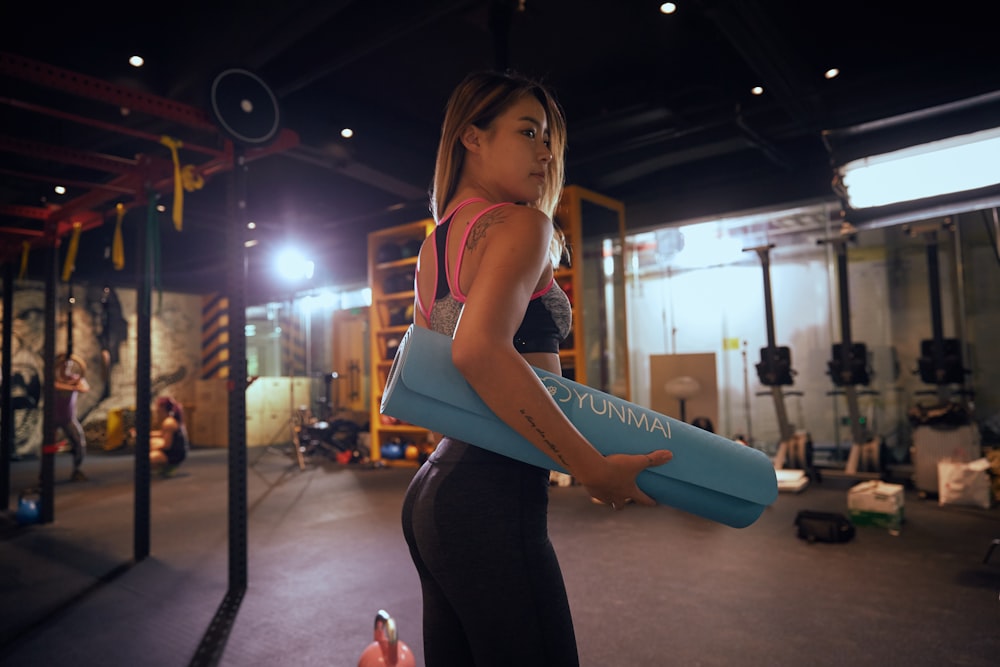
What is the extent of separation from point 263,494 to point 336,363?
519 centimetres

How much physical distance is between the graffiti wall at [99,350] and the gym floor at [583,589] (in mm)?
5183

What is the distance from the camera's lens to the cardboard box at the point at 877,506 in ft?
12.0

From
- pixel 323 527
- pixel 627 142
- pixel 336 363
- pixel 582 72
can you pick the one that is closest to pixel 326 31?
pixel 582 72

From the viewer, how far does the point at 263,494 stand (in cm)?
515

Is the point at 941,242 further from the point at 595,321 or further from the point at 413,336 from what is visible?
the point at 413,336

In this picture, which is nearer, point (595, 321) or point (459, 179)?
point (459, 179)

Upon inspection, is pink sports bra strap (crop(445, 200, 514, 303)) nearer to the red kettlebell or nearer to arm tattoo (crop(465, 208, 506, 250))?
arm tattoo (crop(465, 208, 506, 250))

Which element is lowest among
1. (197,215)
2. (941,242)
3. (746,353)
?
(746,353)

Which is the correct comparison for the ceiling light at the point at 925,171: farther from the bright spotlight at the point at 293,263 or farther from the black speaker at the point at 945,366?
the bright spotlight at the point at 293,263

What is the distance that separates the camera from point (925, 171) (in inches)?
165

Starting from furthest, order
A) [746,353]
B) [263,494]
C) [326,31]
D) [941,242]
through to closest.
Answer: [746,353] → [941,242] → [263,494] → [326,31]

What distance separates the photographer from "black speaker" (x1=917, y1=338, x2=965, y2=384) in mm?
4766

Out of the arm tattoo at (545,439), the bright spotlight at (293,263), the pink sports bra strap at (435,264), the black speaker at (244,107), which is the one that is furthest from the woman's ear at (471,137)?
the bright spotlight at (293,263)

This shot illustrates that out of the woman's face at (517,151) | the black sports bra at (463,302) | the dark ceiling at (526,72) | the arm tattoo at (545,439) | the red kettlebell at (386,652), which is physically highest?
the dark ceiling at (526,72)
